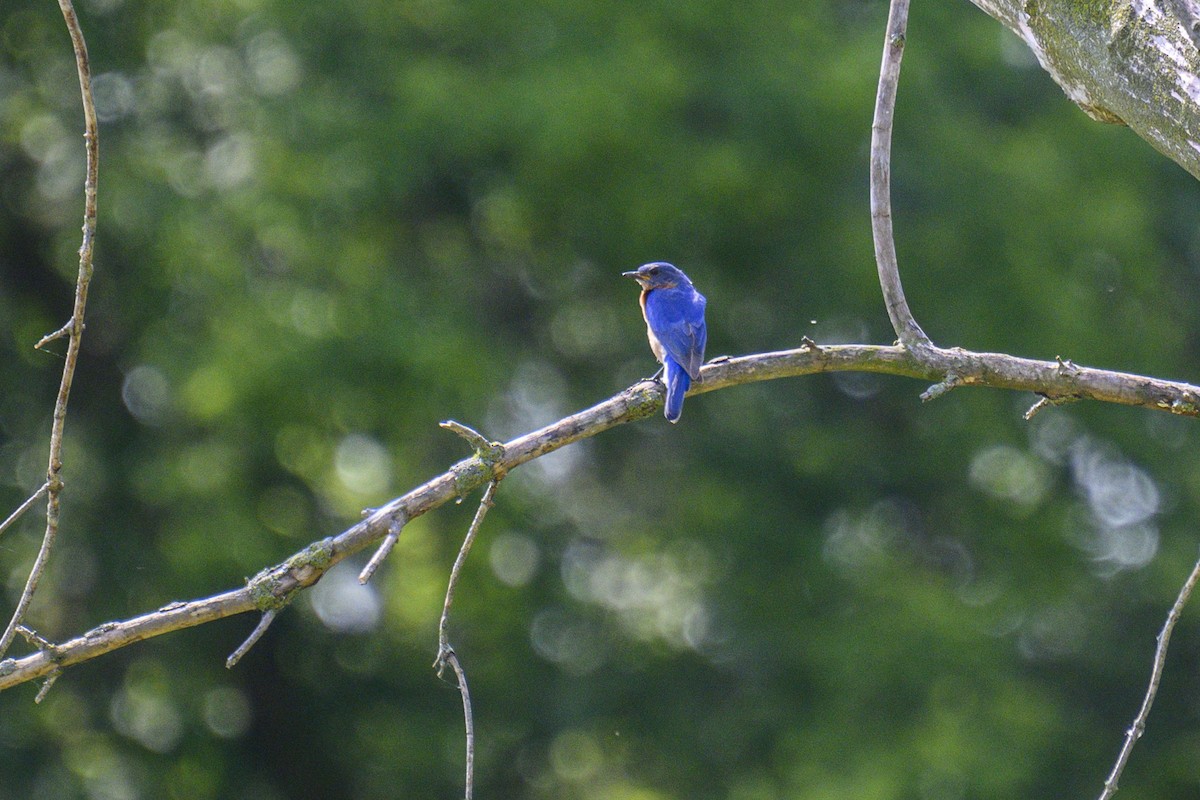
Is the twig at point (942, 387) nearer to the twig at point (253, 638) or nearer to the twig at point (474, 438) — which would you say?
the twig at point (474, 438)

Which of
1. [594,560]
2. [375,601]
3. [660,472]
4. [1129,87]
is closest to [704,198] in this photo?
[660,472]

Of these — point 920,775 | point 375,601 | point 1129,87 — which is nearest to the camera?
point 1129,87

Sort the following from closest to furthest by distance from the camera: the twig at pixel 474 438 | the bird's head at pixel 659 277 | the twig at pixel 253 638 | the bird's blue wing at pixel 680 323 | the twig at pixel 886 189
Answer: the twig at pixel 253 638 → the twig at pixel 474 438 → the twig at pixel 886 189 → the bird's blue wing at pixel 680 323 → the bird's head at pixel 659 277

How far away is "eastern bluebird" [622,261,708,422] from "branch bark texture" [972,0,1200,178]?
6.78 ft

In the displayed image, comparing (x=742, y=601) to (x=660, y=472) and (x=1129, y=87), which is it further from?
(x=1129, y=87)

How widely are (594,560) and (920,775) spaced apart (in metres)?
3.73

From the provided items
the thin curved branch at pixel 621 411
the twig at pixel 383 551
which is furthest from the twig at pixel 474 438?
the twig at pixel 383 551

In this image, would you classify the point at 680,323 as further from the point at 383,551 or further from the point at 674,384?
A: the point at 383,551

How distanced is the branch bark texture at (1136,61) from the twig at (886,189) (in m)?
0.62

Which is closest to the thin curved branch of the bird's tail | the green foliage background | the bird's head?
the bird's tail

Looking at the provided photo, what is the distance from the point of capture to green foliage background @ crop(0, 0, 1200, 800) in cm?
1205

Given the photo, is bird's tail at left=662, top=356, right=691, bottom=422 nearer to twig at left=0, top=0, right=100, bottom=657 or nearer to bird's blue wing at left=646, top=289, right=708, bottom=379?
bird's blue wing at left=646, top=289, right=708, bottom=379

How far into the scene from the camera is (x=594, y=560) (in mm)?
13711

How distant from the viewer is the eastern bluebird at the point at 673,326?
576 cm
